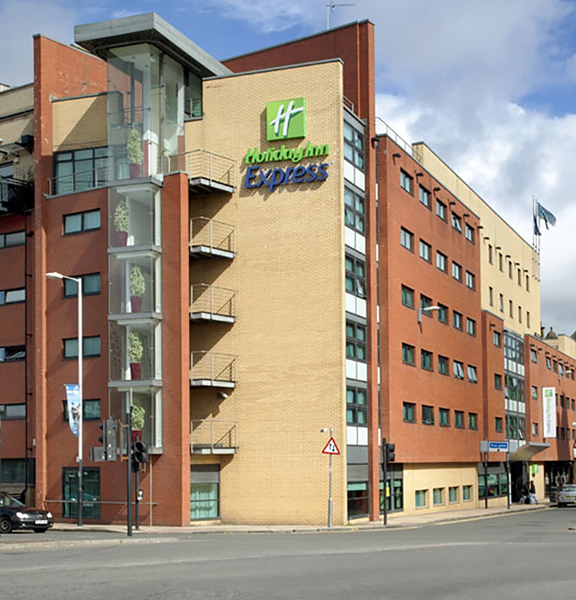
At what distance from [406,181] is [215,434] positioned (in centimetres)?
1662

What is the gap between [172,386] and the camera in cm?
3706

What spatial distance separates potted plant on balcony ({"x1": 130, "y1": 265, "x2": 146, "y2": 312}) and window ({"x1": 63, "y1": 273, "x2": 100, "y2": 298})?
2.54 meters

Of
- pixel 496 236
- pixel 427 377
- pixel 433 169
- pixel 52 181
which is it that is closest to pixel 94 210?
pixel 52 181

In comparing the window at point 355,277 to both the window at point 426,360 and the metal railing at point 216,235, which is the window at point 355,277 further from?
the window at point 426,360

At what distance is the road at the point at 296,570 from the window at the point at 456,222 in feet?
99.9

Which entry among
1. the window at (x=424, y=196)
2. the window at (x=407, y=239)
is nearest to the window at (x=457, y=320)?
the window at (x=424, y=196)

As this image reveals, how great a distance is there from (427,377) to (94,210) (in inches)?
761

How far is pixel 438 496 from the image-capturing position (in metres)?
52.2

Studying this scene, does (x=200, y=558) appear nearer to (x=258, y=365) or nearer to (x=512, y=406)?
(x=258, y=365)

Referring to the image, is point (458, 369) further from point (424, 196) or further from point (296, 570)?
point (296, 570)

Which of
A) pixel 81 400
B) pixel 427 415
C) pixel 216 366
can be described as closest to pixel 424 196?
pixel 427 415

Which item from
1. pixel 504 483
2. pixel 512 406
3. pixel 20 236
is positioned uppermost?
pixel 20 236

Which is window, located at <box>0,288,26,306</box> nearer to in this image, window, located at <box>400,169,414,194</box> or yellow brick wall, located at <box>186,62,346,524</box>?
yellow brick wall, located at <box>186,62,346,524</box>

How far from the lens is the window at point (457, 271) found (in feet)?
184
